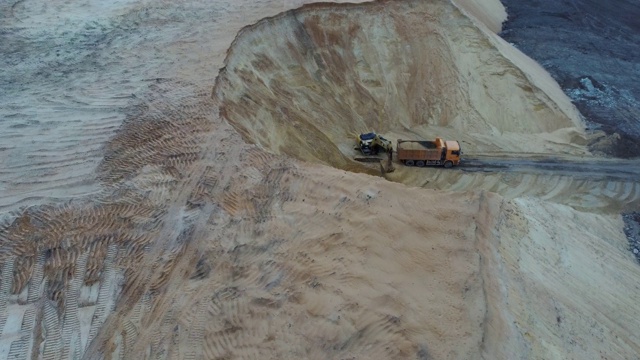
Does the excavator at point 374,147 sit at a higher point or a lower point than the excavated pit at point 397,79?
lower

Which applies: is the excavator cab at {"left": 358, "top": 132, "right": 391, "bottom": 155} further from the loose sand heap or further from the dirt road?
the dirt road

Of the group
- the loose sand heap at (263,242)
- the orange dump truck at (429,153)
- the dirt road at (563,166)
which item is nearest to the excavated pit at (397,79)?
the loose sand heap at (263,242)

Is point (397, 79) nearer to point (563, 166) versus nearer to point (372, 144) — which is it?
point (372, 144)

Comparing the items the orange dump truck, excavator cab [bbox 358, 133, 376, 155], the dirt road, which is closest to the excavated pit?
excavator cab [bbox 358, 133, 376, 155]

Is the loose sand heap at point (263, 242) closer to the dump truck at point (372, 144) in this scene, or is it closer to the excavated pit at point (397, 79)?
the excavated pit at point (397, 79)

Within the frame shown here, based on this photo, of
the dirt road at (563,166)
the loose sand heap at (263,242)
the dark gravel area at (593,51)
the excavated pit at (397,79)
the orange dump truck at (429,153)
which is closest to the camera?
the loose sand heap at (263,242)

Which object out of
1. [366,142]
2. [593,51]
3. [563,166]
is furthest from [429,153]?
[593,51]

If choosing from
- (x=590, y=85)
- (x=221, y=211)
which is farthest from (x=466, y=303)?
(x=590, y=85)
